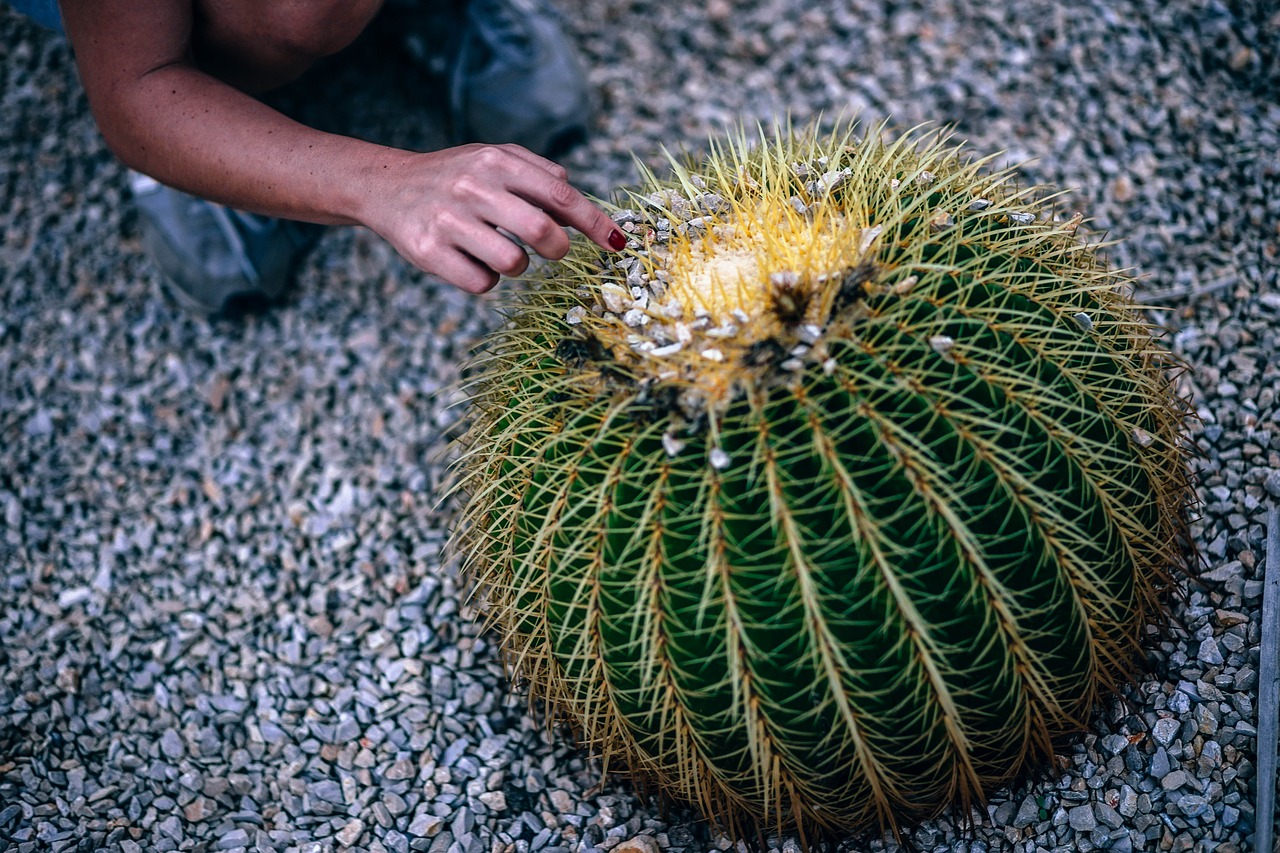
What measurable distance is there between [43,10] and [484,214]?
1739mm

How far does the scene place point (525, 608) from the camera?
1.79 meters

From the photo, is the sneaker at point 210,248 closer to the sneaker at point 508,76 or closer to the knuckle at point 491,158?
the sneaker at point 508,76

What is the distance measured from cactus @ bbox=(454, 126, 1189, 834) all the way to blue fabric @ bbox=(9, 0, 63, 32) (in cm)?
166

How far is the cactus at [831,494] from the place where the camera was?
1.47 meters

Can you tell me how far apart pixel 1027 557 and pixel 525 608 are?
2.72ft

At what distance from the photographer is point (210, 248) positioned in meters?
2.98

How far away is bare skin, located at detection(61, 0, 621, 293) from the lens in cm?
162

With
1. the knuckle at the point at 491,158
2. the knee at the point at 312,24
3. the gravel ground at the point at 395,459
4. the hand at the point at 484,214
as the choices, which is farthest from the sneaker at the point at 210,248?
the knuckle at the point at 491,158

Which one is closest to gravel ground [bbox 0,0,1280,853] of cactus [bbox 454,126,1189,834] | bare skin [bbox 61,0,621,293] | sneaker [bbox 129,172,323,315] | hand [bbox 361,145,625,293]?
sneaker [bbox 129,172,323,315]

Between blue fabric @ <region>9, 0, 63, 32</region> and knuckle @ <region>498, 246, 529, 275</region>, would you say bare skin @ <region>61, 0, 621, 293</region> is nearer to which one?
knuckle @ <region>498, 246, 529, 275</region>

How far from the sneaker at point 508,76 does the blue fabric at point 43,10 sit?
3.57 ft

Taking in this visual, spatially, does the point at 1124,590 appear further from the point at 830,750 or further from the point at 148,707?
the point at 148,707

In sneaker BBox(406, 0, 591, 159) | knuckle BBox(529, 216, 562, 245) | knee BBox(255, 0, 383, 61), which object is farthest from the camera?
sneaker BBox(406, 0, 591, 159)

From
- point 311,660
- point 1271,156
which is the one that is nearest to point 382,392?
point 311,660
